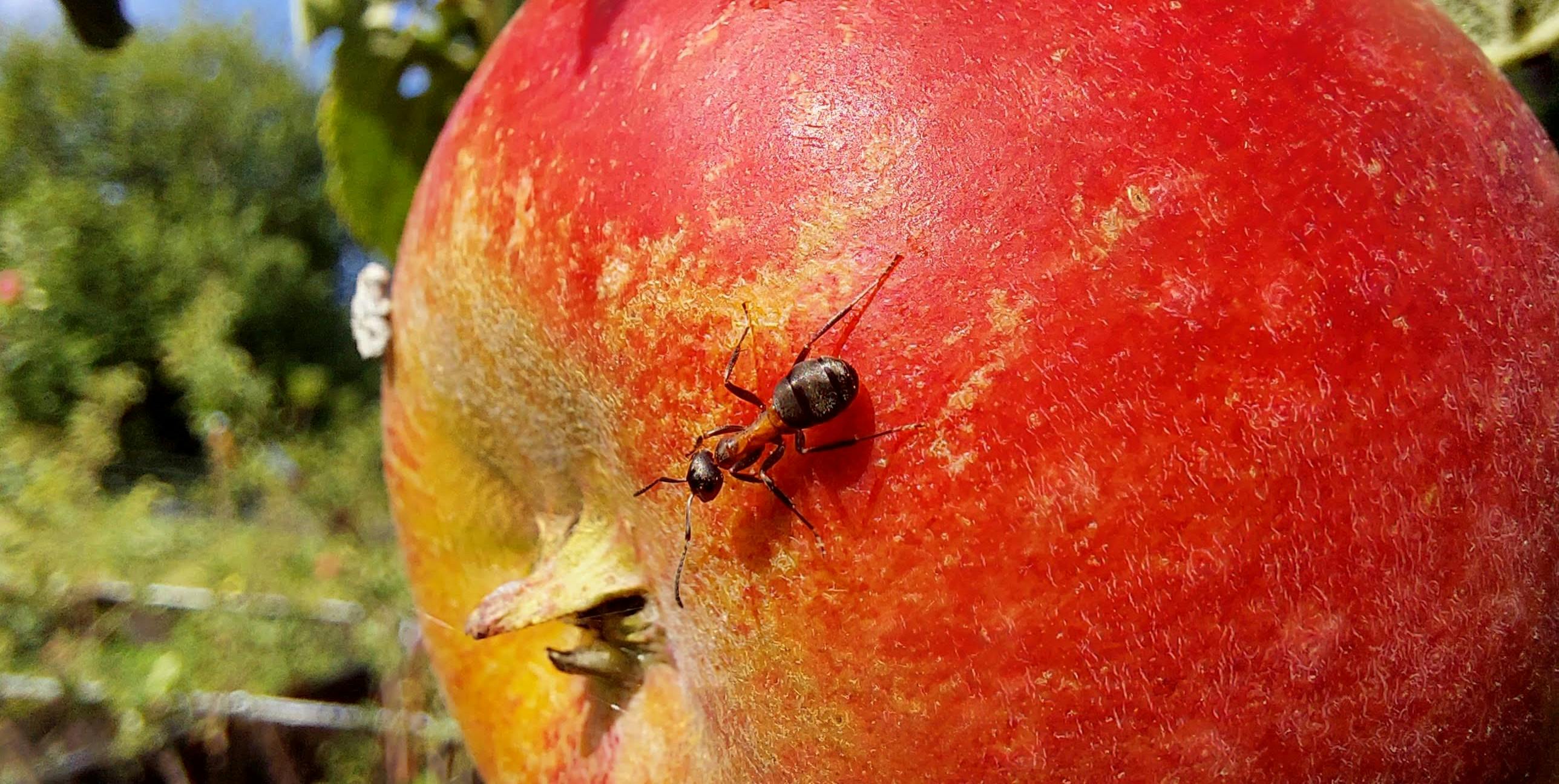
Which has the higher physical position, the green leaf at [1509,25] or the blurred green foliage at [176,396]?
the green leaf at [1509,25]

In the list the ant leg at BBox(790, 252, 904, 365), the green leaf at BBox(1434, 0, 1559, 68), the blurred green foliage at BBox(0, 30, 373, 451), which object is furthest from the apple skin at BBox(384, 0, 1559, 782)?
the blurred green foliage at BBox(0, 30, 373, 451)

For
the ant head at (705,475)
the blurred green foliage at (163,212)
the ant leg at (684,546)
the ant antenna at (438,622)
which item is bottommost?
the blurred green foliage at (163,212)

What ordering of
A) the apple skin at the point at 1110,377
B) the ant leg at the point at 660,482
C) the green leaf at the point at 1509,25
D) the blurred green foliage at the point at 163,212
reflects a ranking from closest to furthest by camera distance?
1. the apple skin at the point at 1110,377
2. the ant leg at the point at 660,482
3. the green leaf at the point at 1509,25
4. the blurred green foliage at the point at 163,212

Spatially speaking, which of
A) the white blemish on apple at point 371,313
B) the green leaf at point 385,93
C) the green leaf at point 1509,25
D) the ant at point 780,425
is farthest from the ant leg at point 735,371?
the green leaf at point 385,93

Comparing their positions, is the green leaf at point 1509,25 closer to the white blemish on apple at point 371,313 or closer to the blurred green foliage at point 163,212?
the white blemish on apple at point 371,313

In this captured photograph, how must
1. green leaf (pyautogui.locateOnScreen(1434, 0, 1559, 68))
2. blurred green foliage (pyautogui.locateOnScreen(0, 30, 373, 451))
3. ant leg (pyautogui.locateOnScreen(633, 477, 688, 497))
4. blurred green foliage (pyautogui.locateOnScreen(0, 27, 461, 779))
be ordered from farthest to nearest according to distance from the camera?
blurred green foliage (pyautogui.locateOnScreen(0, 30, 373, 451)) → blurred green foliage (pyautogui.locateOnScreen(0, 27, 461, 779)) → green leaf (pyautogui.locateOnScreen(1434, 0, 1559, 68)) → ant leg (pyautogui.locateOnScreen(633, 477, 688, 497))

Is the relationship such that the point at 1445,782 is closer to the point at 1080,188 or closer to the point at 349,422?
the point at 1080,188

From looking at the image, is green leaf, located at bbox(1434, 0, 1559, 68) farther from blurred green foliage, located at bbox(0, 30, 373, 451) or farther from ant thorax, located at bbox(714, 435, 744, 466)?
blurred green foliage, located at bbox(0, 30, 373, 451)

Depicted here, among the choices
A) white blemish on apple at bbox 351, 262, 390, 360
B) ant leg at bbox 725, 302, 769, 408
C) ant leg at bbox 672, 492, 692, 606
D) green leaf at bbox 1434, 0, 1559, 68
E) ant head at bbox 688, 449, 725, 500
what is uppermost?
green leaf at bbox 1434, 0, 1559, 68
